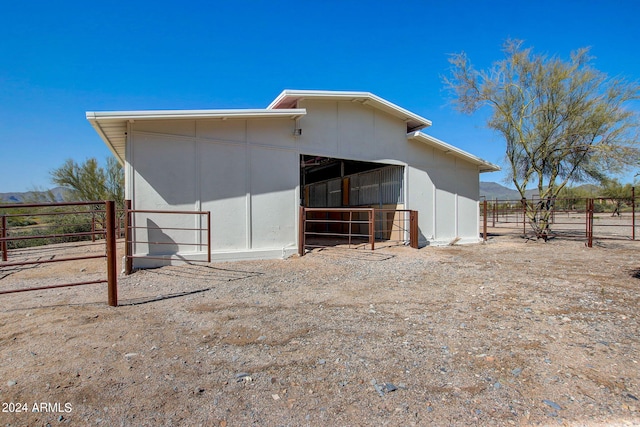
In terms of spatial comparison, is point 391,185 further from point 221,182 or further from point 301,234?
point 221,182

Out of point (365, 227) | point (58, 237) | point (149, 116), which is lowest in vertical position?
point (58, 237)

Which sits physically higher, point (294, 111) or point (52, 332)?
point (294, 111)

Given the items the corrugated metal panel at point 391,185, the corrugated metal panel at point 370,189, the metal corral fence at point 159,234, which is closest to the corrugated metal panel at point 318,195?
the corrugated metal panel at point 370,189

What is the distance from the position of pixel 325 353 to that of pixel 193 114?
5847 mm

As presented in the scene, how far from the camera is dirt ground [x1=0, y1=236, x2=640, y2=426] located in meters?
2.20

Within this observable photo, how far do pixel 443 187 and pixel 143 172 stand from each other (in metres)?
9.38

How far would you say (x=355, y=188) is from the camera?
13539 millimetres

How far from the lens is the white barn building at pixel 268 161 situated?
6.91m

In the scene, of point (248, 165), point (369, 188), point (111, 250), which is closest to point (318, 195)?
point (369, 188)

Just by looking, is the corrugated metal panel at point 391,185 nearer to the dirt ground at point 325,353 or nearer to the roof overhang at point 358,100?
the roof overhang at point 358,100

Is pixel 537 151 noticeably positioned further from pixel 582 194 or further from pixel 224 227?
pixel 582 194

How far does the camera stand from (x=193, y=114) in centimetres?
694

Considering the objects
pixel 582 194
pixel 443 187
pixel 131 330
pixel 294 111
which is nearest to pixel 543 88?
pixel 443 187

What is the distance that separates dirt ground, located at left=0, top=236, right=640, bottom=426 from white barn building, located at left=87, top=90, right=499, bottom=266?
214 cm
